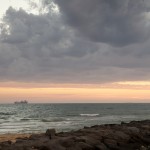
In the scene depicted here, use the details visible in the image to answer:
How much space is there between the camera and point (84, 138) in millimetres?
21703

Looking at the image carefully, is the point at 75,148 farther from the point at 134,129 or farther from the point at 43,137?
the point at 134,129

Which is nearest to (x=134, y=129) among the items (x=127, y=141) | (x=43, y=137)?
(x=127, y=141)

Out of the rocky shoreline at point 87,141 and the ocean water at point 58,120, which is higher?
the ocean water at point 58,120

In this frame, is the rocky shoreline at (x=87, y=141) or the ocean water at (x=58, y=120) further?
the ocean water at (x=58, y=120)

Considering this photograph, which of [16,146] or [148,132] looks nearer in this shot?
[16,146]

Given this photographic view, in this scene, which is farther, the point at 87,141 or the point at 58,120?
the point at 58,120

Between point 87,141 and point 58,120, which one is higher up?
point 58,120

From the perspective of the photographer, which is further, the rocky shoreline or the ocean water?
the ocean water

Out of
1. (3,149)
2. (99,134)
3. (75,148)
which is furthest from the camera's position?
(99,134)

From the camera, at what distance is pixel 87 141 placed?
21344 millimetres

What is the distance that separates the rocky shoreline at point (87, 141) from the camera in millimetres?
19062

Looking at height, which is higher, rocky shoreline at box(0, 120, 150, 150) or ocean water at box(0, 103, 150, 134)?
ocean water at box(0, 103, 150, 134)

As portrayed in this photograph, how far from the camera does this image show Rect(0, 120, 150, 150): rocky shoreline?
1906 cm

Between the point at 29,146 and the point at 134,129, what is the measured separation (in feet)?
35.7
